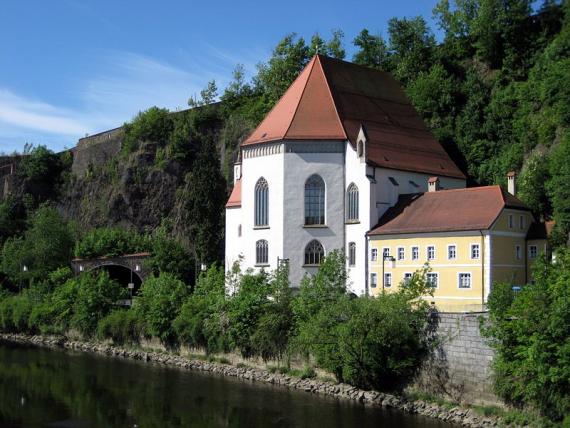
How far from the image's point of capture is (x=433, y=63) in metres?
65.8

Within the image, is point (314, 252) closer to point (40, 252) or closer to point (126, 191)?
point (40, 252)

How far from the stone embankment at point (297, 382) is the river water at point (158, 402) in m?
0.71

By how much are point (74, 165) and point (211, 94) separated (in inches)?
738

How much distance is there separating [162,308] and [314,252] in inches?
388

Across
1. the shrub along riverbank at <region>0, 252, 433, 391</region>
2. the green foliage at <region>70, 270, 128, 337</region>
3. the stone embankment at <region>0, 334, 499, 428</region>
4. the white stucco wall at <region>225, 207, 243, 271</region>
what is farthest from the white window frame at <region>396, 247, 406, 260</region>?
the green foliage at <region>70, 270, 128, 337</region>

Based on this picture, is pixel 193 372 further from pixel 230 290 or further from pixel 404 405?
pixel 404 405

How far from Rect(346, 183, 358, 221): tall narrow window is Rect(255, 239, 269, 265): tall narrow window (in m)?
5.53

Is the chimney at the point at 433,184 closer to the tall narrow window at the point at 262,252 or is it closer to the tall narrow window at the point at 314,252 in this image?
the tall narrow window at the point at 314,252

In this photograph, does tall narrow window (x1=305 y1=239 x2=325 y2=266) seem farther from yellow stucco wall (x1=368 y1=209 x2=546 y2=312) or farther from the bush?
the bush

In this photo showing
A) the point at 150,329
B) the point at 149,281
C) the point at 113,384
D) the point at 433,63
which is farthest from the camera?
the point at 433,63

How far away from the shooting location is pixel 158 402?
3238 centimetres

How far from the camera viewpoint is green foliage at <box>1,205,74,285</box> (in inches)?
2707

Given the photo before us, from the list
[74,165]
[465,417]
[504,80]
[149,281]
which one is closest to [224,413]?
[465,417]

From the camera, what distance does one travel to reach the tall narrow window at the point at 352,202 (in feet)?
151
